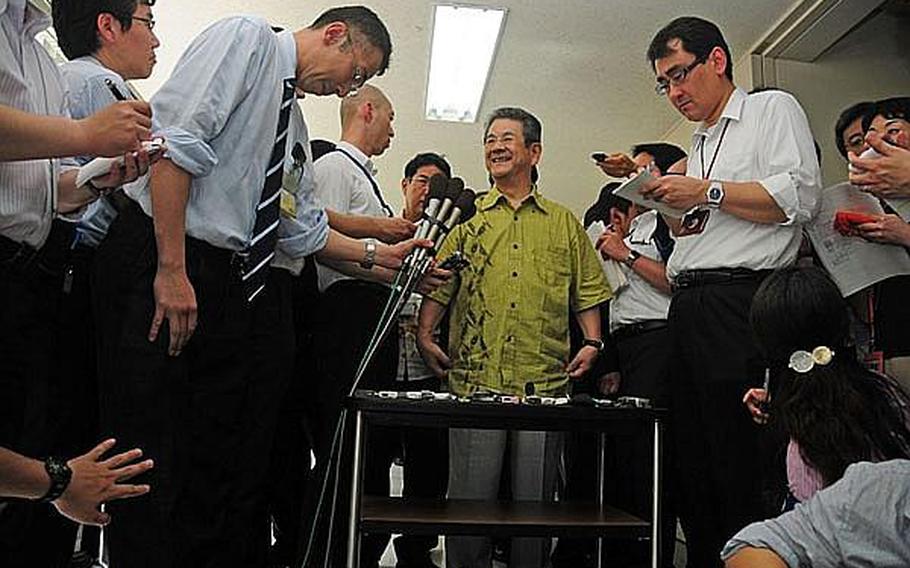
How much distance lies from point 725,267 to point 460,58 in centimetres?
279

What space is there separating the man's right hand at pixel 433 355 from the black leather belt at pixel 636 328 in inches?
20.8

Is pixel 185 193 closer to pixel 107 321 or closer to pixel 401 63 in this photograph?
pixel 107 321

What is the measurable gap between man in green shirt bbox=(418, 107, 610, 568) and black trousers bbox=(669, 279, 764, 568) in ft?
1.49

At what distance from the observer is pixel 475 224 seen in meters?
2.54

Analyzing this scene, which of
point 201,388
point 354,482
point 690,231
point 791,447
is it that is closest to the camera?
point 791,447

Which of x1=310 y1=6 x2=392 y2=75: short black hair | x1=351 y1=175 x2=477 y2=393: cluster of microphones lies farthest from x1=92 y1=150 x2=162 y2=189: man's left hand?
x1=351 y1=175 x2=477 y2=393: cluster of microphones

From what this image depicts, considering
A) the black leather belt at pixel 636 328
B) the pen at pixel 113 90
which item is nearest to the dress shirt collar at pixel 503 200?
the black leather belt at pixel 636 328

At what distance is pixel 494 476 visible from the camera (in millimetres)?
2268

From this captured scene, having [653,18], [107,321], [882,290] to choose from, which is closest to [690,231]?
[882,290]

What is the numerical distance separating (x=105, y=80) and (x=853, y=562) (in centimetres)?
151

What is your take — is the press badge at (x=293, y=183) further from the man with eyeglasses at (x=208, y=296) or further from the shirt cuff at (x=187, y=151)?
the shirt cuff at (x=187, y=151)

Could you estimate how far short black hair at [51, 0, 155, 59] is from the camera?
1826 millimetres

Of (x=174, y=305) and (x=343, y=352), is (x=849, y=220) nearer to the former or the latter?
(x=343, y=352)

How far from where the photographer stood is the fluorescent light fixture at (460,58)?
4.01 meters
